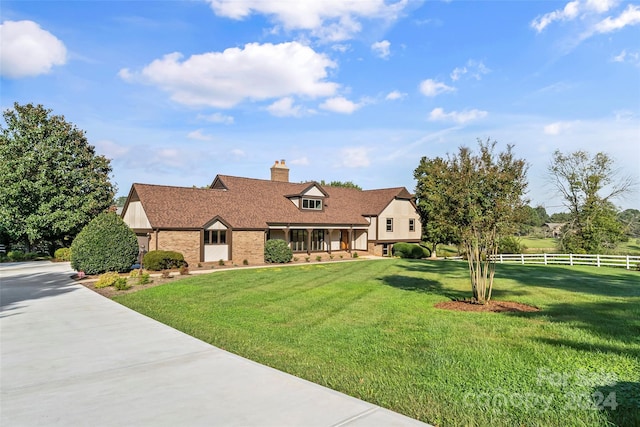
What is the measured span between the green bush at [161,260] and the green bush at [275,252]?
7.14 m

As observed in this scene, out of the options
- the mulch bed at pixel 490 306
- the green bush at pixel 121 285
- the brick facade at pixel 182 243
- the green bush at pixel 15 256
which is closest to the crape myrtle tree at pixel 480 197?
the mulch bed at pixel 490 306

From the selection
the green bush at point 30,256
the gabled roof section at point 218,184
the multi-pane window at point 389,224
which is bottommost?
the green bush at point 30,256

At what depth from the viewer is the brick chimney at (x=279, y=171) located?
39688 millimetres

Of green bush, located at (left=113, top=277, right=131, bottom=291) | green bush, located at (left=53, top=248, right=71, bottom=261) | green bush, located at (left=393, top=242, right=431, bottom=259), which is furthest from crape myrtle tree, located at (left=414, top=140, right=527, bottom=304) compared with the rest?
green bush, located at (left=53, top=248, right=71, bottom=261)

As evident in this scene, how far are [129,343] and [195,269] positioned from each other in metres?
17.9

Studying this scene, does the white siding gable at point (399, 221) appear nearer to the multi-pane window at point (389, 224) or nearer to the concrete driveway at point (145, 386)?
the multi-pane window at point (389, 224)

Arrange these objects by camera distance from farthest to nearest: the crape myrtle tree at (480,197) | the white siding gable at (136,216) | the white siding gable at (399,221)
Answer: the white siding gable at (399,221) → the white siding gable at (136,216) → the crape myrtle tree at (480,197)

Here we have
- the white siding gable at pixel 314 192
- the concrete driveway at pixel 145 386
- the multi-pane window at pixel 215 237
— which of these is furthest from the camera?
the white siding gable at pixel 314 192

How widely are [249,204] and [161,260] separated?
32.9 feet

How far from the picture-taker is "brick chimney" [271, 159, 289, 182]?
39688 millimetres

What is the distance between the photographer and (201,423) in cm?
442

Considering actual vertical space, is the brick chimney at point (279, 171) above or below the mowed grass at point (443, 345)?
above

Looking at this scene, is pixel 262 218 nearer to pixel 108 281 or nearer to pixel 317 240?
pixel 317 240

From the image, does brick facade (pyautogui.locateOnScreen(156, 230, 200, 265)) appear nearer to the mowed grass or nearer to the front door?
the mowed grass
